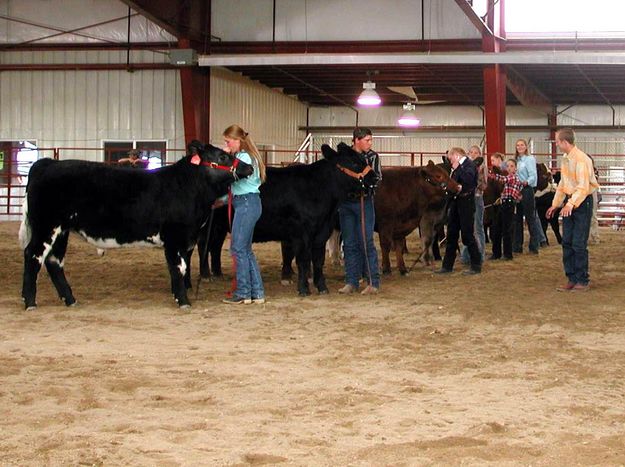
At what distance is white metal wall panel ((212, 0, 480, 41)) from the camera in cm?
2355

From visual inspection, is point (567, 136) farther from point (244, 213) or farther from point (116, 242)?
point (116, 242)

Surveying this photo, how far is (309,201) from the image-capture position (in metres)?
10.1

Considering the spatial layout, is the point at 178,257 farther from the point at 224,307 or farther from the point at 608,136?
the point at 608,136

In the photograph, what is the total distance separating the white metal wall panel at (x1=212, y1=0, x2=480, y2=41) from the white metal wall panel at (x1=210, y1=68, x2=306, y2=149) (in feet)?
5.78

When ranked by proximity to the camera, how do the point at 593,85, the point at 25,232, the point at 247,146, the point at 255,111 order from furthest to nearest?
the point at 593,85, the point at 255,111, the point at 247,146, the point at 25,232

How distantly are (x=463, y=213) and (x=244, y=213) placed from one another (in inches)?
147

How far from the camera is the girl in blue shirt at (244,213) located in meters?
9.30

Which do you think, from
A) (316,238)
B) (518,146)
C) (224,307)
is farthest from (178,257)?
(518,146)

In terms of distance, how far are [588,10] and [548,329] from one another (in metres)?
18.1

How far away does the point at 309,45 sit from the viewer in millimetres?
24031

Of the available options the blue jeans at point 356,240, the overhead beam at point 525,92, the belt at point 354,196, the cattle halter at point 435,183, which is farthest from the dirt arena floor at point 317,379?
the overhead beam at point 525,92

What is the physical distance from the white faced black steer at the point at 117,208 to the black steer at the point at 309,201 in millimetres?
931

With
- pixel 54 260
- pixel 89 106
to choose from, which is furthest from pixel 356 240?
pixel 89 106

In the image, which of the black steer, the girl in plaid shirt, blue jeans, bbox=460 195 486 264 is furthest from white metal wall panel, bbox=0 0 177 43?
the black steer
